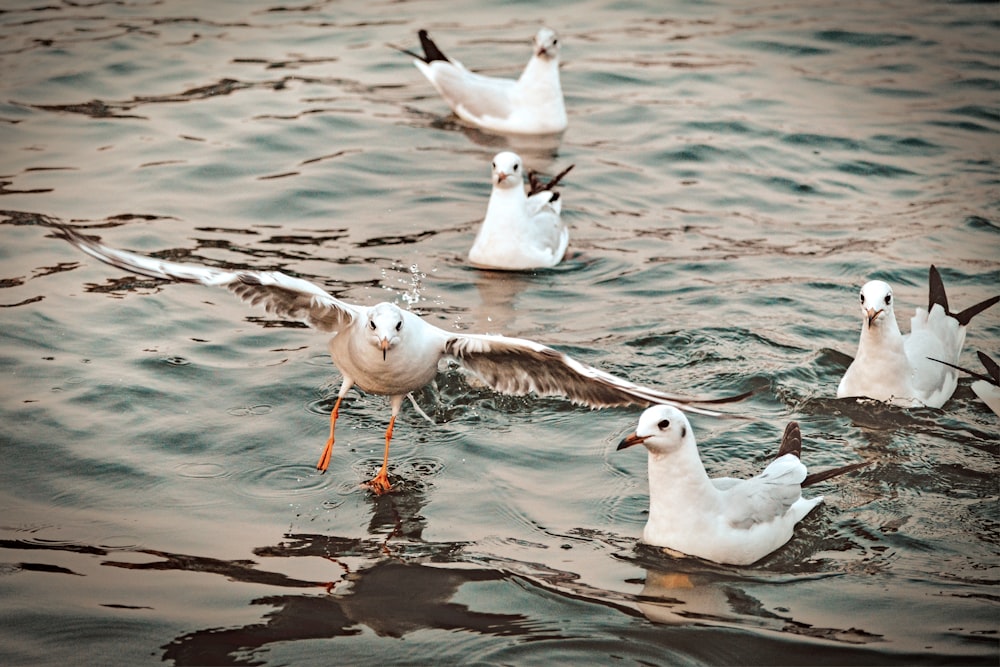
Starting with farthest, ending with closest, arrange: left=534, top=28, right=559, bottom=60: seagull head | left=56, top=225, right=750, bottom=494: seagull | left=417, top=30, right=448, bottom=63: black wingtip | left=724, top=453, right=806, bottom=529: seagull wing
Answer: left=417, top=30, right=448, bottom=63: black wingtip → left=534, top=28, right=559, bottom=60: seagull head → left=56, top=225, right=750, bottom=494: seagull → left=724, top=453, right=806, bottom=529: seagull wing

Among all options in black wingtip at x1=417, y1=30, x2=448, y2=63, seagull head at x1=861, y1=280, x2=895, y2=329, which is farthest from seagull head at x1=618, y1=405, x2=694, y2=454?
black wingtip at x1=417, y1=30, x2=448, y2=63

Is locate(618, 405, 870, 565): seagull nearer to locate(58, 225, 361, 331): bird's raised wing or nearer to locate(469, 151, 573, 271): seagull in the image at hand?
locate(58, 225, 361, 331): bird's raised wing

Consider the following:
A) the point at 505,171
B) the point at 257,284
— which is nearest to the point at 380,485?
the point at 257,284

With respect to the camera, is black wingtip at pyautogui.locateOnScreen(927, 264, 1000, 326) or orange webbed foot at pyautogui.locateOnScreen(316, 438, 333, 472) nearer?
orange webbed foot at pyautogui.locateOnScreen(316, 438, 333, 472)

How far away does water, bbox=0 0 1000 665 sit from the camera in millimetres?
5578

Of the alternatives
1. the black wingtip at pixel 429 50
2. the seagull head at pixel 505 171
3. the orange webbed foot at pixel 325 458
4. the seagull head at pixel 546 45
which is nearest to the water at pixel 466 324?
the orange webbed foot at pixel 325 458

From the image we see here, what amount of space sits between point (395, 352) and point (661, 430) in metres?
1.55

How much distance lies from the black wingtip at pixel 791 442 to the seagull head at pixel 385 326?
7.17ft

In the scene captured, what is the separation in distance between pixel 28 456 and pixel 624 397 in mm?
3302

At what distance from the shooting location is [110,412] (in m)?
7.43

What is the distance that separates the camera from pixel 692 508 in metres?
6.04

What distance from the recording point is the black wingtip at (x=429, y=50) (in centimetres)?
1395

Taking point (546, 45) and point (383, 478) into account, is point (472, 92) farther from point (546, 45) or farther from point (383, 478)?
point (383, 478)

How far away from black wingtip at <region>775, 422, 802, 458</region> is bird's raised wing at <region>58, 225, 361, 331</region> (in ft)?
8.02
